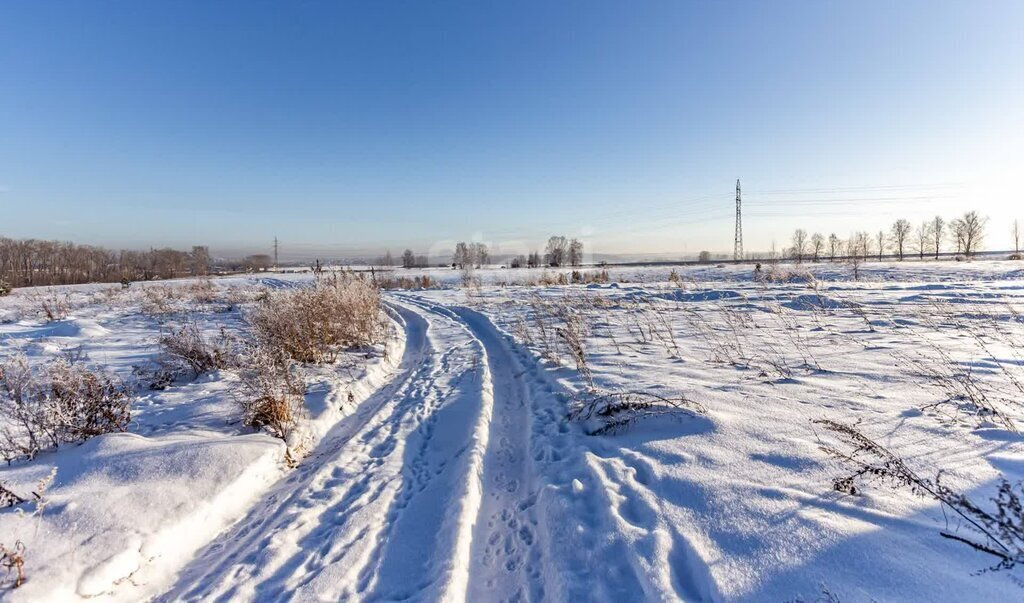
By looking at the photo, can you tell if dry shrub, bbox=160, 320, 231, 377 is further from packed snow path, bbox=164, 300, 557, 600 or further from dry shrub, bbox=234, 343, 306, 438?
packed snow path, bbox=164, 300, 557, 600

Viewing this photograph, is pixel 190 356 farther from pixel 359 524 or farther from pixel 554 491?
pixel 554 491

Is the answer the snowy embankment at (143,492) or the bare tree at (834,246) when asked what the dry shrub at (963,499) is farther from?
the bare tree at (834,246)

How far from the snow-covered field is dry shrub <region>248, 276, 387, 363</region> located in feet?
4.31

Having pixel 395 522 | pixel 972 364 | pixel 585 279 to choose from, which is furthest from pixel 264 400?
pixel 585 279

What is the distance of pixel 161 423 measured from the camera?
4781mm

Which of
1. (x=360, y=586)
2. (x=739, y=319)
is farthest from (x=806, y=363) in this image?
(x=360, y=586)

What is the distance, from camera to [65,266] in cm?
5156

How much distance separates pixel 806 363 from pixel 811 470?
11.0ft

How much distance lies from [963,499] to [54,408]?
686 cm

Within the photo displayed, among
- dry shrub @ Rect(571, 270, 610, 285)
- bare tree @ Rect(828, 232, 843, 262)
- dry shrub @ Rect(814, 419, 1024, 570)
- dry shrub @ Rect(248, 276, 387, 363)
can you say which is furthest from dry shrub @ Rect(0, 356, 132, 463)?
bare tree @ Rect(828, 232, 843, 262)

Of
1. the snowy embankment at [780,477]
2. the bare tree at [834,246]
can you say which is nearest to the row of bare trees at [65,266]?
the snowy embankment at [780,477]

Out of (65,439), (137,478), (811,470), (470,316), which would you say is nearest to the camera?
(811,470)

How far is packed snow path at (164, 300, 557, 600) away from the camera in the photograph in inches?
98.0

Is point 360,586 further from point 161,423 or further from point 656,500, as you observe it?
point 161,423
